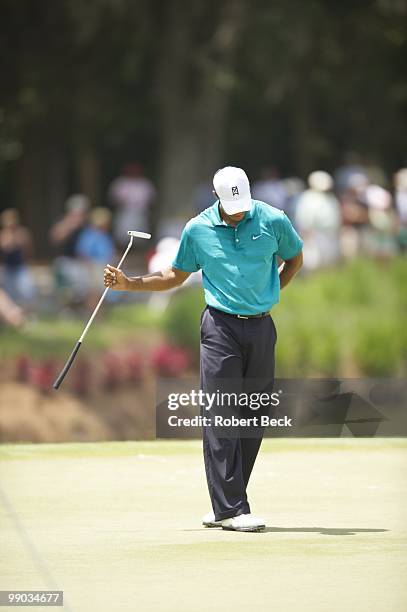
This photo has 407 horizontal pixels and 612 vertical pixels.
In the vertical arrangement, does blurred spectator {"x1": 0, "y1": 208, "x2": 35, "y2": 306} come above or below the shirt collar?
above

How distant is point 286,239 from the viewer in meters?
8.88

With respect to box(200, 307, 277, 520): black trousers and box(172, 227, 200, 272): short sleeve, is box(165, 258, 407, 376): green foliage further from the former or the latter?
box(200, 307, 277, 520): black trousers

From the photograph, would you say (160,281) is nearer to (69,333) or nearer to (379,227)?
(69,333)

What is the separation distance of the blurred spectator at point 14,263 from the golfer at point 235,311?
1721cm

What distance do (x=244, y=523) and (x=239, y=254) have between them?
4.20 feet

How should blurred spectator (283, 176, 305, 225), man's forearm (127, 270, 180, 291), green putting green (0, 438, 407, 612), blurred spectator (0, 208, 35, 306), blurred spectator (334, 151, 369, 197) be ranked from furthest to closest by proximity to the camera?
blurred spectator (334, 151, 369, 197)
blurred spectator (283, 176, 305, 225)
blurred spectator (0, 208, 35, 306)
man's forearm (127, 270, 180, 291)
green putting green (0, 438, 407, 612)

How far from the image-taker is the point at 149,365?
82.7 ft

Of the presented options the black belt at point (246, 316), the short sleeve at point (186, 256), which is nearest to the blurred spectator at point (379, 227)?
the short sleeve at point (186, 256)

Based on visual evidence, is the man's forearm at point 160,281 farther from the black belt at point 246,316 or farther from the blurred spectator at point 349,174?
the blurred spectator at point 349,174

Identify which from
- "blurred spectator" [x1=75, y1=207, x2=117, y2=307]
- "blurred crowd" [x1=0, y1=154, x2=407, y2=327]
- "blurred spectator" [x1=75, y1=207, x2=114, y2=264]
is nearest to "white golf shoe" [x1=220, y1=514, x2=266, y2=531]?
"blurred crowd" [x1=0, y1=154, x2=407, y2=327]

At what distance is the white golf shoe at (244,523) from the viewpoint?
8.41 metres

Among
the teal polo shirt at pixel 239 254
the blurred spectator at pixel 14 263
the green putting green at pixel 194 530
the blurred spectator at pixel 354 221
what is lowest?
the green putting green at pixel 194 530

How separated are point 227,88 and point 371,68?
6.21 metres

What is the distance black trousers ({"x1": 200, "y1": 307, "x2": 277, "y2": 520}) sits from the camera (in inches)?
341
